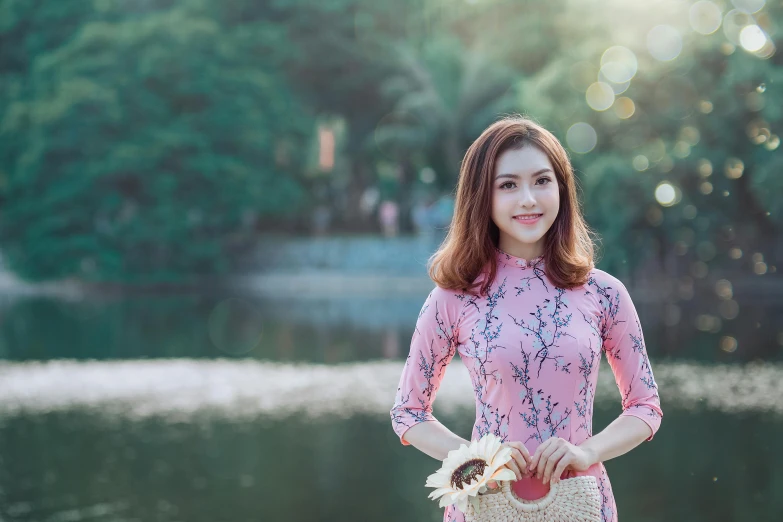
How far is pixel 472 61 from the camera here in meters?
26.9

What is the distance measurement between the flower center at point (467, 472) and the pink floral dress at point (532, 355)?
113mm

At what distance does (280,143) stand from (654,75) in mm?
11543

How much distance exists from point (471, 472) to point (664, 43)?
1720 centimetres

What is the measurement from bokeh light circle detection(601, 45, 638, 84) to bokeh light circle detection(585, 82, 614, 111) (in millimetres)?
195

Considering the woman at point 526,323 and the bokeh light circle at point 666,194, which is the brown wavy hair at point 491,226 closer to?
the woman at point 526,323

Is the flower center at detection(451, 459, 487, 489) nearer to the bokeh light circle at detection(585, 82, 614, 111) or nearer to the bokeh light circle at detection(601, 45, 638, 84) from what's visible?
the bokeh light circle at detection(601, 45, 638, 84)

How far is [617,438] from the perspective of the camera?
1843 millimetres

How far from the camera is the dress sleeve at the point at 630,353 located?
1.89 meters

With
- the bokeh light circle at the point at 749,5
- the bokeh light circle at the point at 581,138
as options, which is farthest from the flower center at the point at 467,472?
the bokeh light circle at the point at 581,138

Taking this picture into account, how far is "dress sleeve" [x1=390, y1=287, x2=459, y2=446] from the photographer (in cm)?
191

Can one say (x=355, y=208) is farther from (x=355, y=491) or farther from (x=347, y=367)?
(x=355, y=491)

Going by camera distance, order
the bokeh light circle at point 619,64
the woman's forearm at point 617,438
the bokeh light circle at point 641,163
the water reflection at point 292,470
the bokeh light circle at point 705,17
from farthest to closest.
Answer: the bokeh light circle at point 619,64 → the bokeh light circle at point 641,163 → the bokeh light circle at point 705,17 → the water reflection at point 292,470 → the woman's forearm at point 617,438

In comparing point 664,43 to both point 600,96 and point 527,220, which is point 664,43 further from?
point 527,220

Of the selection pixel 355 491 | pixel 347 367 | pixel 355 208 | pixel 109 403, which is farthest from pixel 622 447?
pixel 355 208
